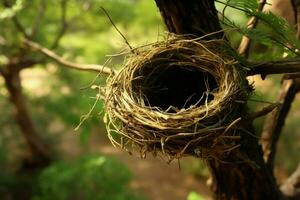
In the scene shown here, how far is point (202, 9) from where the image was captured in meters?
1.34

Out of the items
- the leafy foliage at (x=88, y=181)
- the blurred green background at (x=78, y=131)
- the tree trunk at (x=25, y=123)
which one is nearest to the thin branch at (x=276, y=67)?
the blurred green background at (x=78, y=131)

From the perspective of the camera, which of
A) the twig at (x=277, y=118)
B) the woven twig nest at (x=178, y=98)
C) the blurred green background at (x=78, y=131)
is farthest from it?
the blurred green background at (x=78, y=131)

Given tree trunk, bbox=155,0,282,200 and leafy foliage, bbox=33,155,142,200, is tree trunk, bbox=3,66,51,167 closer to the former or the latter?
leafy foliage, bbox=33,155,142,200

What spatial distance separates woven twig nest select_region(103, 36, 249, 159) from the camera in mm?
1140

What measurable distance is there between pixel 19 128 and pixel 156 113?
4.27m

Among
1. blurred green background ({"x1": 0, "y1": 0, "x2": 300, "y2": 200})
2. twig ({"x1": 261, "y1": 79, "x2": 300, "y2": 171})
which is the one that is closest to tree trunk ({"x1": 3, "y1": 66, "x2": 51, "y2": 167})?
blurred green background ({"x1": 0, "y1": 0, "x2": 300, "y2": 200})

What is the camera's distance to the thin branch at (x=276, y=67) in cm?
125

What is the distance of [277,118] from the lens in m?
1.76

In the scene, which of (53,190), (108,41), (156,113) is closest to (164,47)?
(156,113)

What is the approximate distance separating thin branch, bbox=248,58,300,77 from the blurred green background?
2.34 m

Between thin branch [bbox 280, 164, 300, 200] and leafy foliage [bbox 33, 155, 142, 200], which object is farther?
leafy foliage [bbox 33, 155, 142, 200]

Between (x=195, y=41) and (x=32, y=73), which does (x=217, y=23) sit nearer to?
(x=195, y=41)

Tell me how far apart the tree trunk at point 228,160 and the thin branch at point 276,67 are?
0.55 feet

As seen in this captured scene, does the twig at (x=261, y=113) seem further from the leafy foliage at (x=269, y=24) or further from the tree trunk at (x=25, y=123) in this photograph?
the tree trunk at (x=25, y=123)
